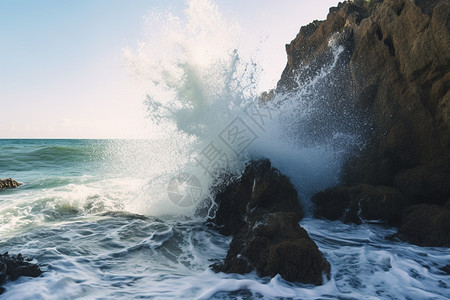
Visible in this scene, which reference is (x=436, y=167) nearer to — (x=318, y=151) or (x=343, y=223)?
(x=343, y=223)

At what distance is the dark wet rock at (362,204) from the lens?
441 centimetres

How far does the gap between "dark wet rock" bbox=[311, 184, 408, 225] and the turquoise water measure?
0.57 feet

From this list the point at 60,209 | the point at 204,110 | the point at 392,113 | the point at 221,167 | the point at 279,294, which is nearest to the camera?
the point at 279,294

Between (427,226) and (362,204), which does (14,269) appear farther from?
(427,226)

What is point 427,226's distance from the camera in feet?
12.5

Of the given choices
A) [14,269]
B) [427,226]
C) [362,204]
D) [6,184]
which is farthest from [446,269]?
[6,184]

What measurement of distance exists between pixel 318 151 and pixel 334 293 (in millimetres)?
3778

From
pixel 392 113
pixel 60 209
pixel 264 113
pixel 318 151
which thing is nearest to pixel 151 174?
pixel 60 209

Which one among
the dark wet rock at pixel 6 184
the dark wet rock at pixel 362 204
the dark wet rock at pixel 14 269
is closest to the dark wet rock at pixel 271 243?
the dark wet rock at pixel 362 204

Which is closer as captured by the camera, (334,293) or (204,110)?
(334,293)

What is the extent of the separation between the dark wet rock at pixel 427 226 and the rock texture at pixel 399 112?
0.9 inches

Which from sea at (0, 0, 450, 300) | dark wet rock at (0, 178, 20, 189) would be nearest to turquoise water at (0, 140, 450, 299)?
sea at (0, 0, 450, 300)

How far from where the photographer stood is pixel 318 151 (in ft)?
20.0

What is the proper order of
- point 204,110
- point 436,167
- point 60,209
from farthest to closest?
point 60,209 < point 204,110 < point 436,167
